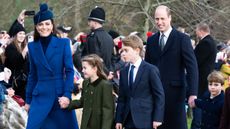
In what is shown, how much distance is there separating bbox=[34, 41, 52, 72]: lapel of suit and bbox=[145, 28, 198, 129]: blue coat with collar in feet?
5.03

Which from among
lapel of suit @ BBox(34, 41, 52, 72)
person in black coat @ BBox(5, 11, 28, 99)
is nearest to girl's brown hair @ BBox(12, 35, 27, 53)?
person in black coat @ BBox(5, 11, 28, 99)

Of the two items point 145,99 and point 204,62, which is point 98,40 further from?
point 145,99

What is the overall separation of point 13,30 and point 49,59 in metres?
4.77

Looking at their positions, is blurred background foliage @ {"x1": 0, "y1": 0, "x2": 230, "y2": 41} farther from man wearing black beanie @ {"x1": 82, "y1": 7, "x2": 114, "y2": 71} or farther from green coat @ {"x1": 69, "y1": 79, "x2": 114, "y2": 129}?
green coat @ {"x1": 69, "y1": 79, "x2": 114, "y2": 129}

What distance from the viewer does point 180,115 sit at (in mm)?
8812

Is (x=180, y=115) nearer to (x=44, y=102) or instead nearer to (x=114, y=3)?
(x=44, y=102)

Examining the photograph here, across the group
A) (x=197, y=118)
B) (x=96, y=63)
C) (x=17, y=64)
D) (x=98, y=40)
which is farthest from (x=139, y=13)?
(x=96, y=63)

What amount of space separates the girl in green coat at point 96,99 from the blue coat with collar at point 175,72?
78 cm

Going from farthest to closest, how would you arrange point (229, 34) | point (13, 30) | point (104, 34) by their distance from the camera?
point (229, 34)
point (13, 30)
point (104, 34)

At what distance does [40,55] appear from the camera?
8.20 m

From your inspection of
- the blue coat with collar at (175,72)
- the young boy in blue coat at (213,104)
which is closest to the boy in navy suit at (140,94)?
the blue coat with collar at (175,72)

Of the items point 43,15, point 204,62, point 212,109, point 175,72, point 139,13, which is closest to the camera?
point 43,15

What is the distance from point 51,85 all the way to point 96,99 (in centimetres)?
61

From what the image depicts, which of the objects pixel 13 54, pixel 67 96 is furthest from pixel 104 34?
pixel 67 96
